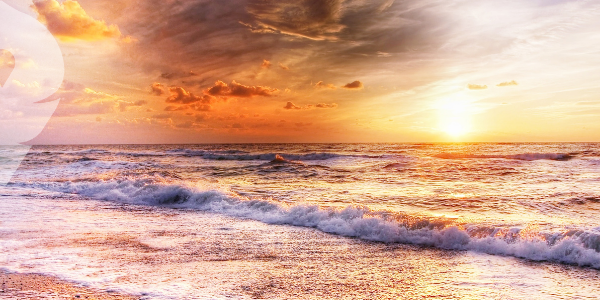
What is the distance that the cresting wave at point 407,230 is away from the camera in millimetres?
7008

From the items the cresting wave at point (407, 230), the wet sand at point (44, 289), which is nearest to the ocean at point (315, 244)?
the cresting wave at point (407, 230)

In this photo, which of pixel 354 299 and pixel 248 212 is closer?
pixel 354 299

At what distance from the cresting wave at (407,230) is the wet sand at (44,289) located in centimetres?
547

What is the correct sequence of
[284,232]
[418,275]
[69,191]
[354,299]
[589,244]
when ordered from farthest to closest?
[69,191] → [284,232] → [589,244] → [418,275] → [354,299]

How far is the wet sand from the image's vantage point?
482 cm

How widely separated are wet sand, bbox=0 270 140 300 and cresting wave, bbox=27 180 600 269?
5.47 meters

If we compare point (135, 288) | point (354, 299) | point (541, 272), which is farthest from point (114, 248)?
point (541, 272)

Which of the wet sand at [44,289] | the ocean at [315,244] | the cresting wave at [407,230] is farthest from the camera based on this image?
the cresting wave at [407,230]

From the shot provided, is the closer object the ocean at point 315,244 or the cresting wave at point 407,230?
the ocean at point 315,244

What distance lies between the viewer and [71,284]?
17.3 ft

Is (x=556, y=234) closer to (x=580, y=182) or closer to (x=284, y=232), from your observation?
(x=284, y=232)

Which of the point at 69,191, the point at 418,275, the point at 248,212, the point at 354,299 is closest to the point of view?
the point at 354,299

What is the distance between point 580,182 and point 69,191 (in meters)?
23.1

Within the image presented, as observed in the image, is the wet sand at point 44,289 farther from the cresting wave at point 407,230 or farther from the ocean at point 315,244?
the cresting wave at point 407,230
